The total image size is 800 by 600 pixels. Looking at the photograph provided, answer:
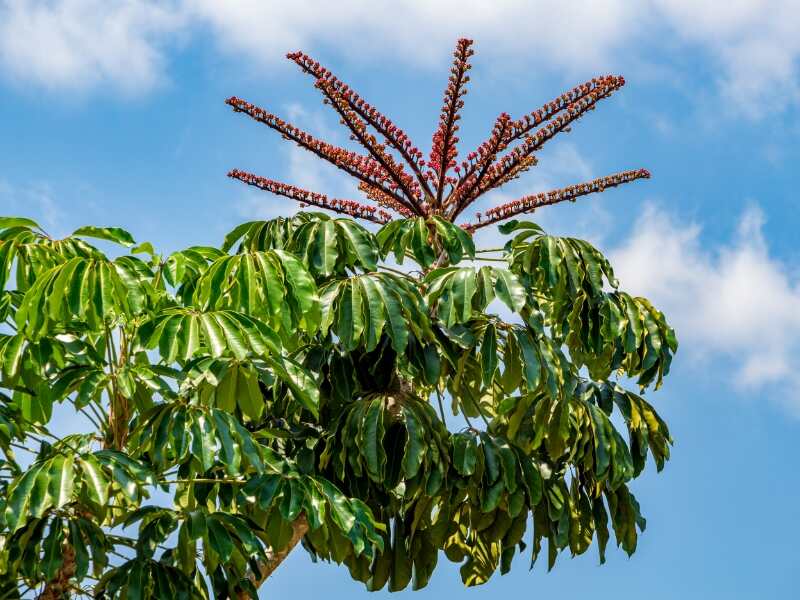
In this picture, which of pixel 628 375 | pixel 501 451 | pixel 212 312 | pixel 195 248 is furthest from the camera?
pixel 628 375

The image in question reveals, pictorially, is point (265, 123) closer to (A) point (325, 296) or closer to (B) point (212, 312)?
(A) point (325, 296)

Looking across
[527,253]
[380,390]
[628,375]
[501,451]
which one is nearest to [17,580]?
[380,390]

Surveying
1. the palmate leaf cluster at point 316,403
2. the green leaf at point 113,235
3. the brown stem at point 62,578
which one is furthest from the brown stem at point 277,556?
the green leaf at point 113,235

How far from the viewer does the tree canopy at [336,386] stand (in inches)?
174

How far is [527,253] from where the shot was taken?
5.78m

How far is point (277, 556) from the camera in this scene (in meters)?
5.70

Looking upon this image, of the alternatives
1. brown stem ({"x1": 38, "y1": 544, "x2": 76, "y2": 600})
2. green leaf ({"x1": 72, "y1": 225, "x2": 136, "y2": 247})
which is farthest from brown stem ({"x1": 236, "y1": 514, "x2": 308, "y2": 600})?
green leaf ({"x1": 72, "y1": 225, "x2": 136, "y2": 247})

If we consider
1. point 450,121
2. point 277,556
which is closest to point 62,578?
point 277,556

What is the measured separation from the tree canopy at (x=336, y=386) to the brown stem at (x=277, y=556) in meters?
0.02

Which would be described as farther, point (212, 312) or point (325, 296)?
point (325, 296)

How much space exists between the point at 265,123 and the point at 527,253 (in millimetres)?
1455

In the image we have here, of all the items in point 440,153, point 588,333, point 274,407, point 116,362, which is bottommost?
point 116,362

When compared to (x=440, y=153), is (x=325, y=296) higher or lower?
lower

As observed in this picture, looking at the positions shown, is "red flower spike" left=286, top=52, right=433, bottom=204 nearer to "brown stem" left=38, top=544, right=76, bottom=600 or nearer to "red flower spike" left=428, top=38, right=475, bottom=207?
"red flower spike" left=428, top=38, right=475, bottom=207
